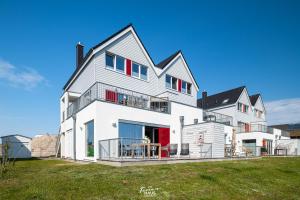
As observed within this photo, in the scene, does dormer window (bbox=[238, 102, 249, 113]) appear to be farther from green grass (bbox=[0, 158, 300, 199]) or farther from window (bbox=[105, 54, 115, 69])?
green grass (bbox=[0, 158, 300, 199])

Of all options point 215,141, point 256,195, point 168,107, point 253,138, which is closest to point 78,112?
point 168,107

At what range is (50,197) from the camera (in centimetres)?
641

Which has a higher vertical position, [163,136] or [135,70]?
[135,70]

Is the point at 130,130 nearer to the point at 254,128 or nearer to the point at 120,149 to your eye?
the point at 120,149

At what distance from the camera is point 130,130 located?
53.0ft

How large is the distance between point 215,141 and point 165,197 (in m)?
12.5

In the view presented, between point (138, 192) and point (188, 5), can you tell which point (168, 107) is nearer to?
point (188, 5)

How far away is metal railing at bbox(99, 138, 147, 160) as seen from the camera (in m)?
12.5

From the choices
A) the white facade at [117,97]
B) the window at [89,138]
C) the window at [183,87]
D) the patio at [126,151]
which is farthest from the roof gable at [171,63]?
the patio at [126,151]

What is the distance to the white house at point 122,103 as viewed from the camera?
14852 millimetres

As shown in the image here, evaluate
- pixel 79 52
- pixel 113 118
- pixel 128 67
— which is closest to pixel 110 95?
pixel 113 118

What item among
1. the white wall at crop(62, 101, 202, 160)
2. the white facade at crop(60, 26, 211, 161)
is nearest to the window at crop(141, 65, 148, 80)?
the white facade at crop(60, 26, 211, 161)

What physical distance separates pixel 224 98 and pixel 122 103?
28622 millimetres

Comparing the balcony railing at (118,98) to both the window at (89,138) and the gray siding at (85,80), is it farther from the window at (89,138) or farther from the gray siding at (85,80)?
the gray siding at (85,80)
